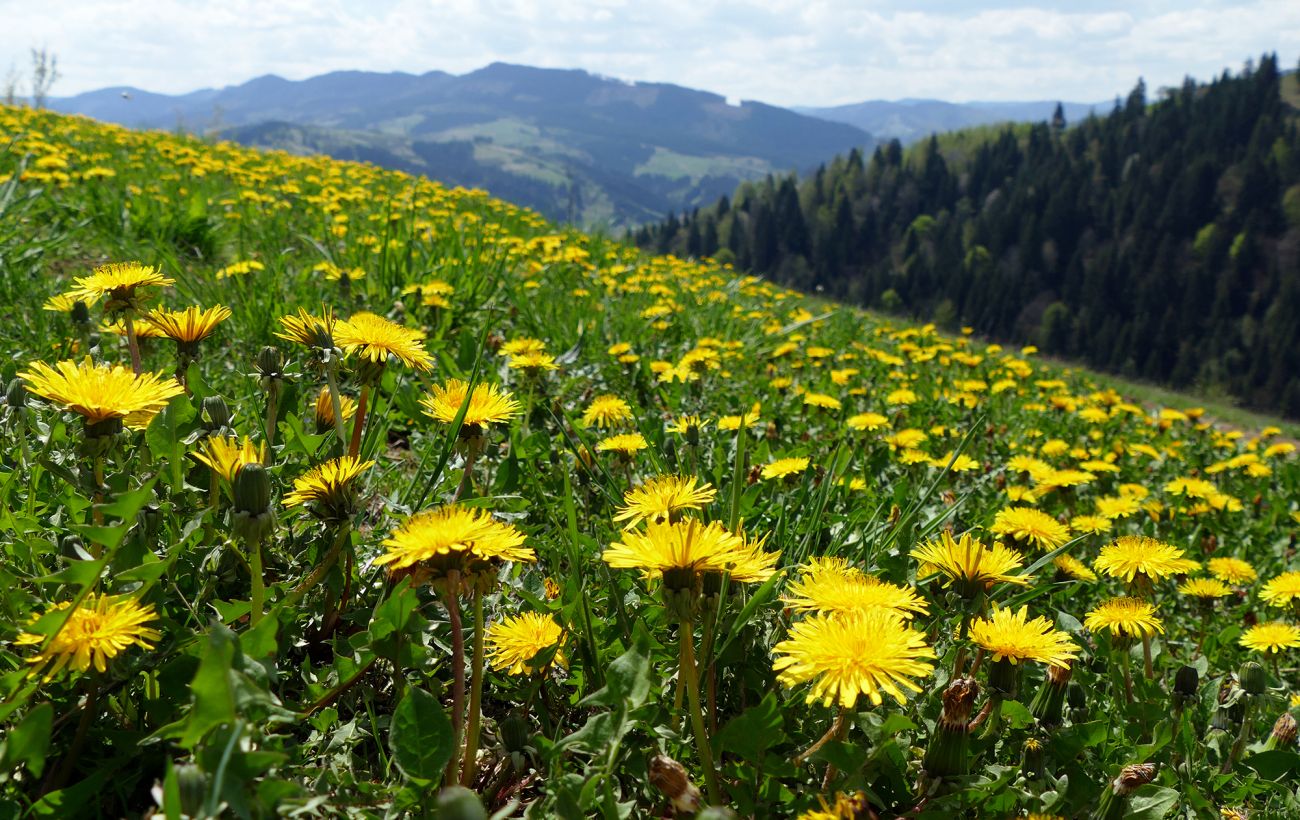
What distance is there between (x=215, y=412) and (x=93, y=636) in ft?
1.94

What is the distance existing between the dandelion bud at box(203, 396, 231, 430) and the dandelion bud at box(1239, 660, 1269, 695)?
86.7 inches

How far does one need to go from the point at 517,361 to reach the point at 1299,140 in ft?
380

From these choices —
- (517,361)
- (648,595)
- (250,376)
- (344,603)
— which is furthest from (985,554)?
(250,376)

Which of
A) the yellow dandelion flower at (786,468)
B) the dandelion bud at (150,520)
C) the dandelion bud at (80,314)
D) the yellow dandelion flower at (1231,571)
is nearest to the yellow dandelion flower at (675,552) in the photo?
the dandelion bud at (150,520)

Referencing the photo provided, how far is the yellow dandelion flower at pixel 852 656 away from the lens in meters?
1.00

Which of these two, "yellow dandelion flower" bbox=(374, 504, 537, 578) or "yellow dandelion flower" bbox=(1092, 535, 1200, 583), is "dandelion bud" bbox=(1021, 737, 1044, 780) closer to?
"yellow dandelion flower" bbox=(1092, 535, 1200, 583)

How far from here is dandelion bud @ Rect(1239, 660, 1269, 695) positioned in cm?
170

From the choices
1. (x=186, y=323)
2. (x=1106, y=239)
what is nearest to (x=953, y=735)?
(x=186, y=323)

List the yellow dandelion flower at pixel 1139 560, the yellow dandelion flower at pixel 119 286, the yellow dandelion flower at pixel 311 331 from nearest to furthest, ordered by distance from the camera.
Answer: the yellow dandelion flower at pixel 311 331, the yellow dandelion flower at pixel 119 286, the yellow dandelion flower at pixel 1139 560

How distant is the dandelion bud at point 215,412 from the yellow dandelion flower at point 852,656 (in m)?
1.14

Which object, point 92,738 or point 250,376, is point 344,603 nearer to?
point 92,738

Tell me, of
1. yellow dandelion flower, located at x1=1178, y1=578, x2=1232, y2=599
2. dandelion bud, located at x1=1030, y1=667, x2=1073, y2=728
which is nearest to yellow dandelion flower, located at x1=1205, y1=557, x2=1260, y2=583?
yellow dandelion flower, located at x1=1178, y1=578, x2=1232, y2=599

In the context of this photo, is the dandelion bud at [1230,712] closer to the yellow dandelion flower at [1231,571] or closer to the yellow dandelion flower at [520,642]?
the yellow dandelion flower at [1231,571]

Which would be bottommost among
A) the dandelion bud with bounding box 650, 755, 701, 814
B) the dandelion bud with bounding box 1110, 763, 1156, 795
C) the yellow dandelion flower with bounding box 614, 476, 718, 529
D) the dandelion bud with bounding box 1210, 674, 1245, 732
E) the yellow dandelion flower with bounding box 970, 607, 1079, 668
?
the dandelion bud with bounding box 1210, 674, 1245, 732
